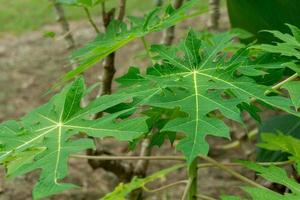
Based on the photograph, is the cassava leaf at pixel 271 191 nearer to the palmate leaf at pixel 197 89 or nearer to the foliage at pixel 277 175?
the foliage at pixel 277 175

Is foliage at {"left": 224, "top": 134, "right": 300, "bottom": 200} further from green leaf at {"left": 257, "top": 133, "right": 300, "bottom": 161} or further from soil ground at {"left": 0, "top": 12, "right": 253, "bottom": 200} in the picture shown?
soil ground at {"left": 0, "top": 12, "right": 253, "bottom": 200}

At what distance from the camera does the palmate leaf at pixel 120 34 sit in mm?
1316

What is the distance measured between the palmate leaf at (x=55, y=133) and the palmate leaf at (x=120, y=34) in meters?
0.08

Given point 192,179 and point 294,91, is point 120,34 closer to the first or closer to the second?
point 192,179

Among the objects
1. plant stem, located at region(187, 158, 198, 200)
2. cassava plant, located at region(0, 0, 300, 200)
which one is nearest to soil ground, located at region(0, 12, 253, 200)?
plant stem, located at region(187, 158, 198, 200)

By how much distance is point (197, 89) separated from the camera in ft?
3.79

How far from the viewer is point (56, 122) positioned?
120cm

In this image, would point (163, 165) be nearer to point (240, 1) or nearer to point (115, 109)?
point (240, 1)

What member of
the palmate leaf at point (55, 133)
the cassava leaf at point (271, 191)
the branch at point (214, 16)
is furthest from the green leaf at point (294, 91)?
the branch at point (214, 16)

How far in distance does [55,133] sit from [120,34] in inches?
16.3

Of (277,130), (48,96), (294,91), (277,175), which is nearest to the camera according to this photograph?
(294,91)

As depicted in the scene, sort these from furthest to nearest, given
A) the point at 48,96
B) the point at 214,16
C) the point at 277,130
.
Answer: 1. the point at 48,96
2. the point at 214,16
3. the point at 277,130

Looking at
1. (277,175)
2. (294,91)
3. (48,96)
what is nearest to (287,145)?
(277,175)

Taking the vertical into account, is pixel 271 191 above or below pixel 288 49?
below
